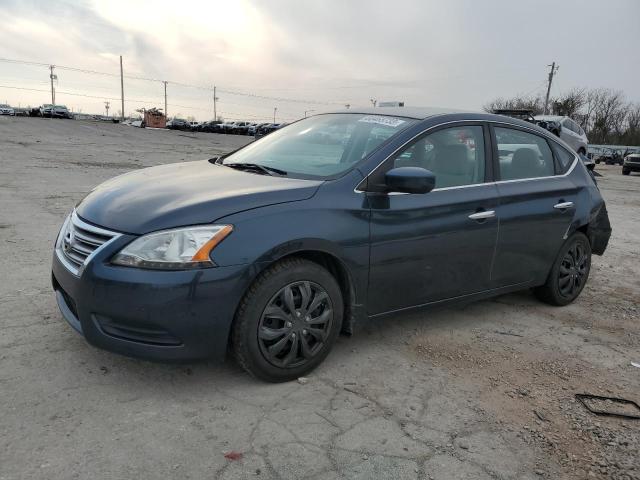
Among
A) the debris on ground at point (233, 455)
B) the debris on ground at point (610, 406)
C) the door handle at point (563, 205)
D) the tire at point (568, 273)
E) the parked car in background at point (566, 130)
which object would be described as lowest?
the debris on ground at point (610, 406)

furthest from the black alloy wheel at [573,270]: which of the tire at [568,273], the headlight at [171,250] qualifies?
the headlight at [171,250]

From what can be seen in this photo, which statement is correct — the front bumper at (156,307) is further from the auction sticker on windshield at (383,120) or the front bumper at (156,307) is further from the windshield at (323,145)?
the auction sticker on windshield at (383,120)

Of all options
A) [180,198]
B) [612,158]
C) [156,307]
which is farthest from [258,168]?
[612,158]

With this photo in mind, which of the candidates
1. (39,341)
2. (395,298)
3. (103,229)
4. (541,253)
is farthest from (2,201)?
(541,253)

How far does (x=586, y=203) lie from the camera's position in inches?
189

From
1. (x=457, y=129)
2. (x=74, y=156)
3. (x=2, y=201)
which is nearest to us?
(x=457, y=129)

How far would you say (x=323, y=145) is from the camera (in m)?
3.81

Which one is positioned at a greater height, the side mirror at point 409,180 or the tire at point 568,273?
the side mirror at point 409,180

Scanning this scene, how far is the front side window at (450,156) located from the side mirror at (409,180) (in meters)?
0.22

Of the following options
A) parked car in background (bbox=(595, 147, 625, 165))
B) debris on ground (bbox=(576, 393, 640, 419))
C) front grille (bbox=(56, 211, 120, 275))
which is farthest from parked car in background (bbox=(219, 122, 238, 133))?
debris on ground (bbox=(576, 393, 640, 419))

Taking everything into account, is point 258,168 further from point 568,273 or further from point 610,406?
point 568,273

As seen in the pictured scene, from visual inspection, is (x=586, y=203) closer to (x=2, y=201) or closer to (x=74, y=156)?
(x=2, y=201)

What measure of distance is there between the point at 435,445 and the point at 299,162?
196 centimetres

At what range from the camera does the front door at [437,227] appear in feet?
10.9
